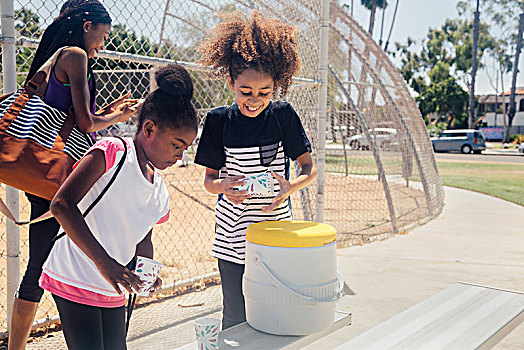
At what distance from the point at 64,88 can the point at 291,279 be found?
142 centimetres

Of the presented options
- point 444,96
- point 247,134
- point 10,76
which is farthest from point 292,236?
point 444,96

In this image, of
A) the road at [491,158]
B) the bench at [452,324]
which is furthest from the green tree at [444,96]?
the bench at [452,324]

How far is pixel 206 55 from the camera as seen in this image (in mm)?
2504

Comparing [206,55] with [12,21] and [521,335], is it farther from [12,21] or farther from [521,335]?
[521,335]

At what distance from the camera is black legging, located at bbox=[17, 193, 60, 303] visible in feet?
7.68

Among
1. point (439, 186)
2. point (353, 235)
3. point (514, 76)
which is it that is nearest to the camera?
point (353, 235)

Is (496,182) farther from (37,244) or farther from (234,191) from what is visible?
(37,244)

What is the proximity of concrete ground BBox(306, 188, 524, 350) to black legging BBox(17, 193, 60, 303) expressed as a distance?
179cm

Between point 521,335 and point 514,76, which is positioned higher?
point 514,76

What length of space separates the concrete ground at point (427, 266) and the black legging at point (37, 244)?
1790 mm

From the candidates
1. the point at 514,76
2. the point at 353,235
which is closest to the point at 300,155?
the point at 353,235

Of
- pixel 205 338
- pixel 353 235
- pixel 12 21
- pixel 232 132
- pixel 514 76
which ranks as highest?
pixel 514 76

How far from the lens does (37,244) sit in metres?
2.37

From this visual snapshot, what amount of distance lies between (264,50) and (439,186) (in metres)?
8.07
